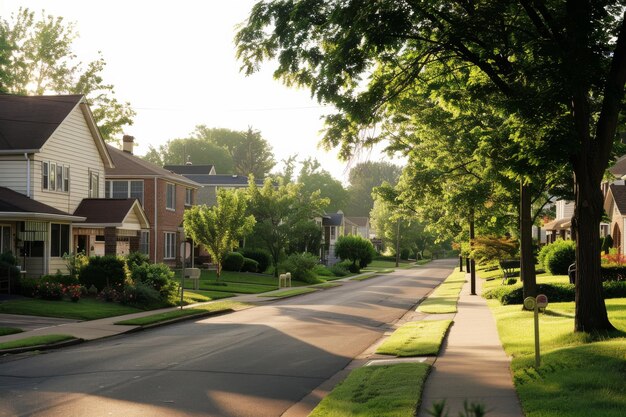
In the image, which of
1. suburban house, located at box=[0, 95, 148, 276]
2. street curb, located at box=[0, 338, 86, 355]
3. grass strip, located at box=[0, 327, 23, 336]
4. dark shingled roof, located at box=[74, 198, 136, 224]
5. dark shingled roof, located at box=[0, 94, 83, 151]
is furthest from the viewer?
dark shingled roof, located at box=[74, 198, 136, 224]

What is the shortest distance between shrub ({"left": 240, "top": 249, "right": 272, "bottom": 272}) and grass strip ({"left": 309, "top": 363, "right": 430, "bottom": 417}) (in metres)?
47.1

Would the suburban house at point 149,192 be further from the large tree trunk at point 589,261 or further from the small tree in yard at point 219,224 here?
the large tree trunk at point 589,261

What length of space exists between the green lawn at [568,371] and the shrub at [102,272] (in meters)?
17.3

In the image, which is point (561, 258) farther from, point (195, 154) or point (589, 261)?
point (195, 154)

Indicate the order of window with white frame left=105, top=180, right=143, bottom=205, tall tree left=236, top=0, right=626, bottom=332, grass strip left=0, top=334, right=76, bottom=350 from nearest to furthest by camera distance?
1. tall tree left=236, top=0, right=626, bottom=332
2. grass strip left=0, top=334, right=76, bottom=350
3. window with white frame left=105, top=180, right=143, bottom=205

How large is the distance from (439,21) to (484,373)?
7816 mm

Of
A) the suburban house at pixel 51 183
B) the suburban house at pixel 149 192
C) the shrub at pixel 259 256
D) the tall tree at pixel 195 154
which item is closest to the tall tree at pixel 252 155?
the tall tree at pixel 195 154

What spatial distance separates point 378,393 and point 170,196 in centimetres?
4505

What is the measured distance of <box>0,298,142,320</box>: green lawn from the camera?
25.6m

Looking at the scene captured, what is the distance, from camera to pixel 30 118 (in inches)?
1469

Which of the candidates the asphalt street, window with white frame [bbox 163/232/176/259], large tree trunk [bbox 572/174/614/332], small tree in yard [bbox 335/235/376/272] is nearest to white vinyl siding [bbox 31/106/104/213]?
window with white frame [bbox 163/232/176/259]

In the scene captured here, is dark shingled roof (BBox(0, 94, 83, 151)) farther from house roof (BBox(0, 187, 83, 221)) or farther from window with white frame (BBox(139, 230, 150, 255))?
window with white frame (BBox(139, 230, 150, 255))

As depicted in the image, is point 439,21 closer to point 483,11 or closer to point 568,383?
point 483,11

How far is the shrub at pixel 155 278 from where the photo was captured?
3192 cm
